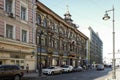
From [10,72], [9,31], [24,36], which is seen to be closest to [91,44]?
[24,36]

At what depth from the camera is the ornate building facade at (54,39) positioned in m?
45.4

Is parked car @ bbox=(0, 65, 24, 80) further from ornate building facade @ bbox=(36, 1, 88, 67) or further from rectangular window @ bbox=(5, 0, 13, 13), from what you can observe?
rectangular window @ bbox=(5, 0, 13, 13)

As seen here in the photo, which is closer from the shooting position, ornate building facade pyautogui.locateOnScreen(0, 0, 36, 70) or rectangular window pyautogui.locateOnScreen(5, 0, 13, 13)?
ornate building facade pyautogui.locateOnScreen(0, 0, 36, 70)

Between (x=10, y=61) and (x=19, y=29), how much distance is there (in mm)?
5211

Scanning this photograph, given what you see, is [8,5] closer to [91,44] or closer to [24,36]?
[24,36]

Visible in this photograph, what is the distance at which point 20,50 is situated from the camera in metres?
36.0

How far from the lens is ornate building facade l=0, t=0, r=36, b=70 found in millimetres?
32281

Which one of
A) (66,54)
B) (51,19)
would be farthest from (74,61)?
(51,19)

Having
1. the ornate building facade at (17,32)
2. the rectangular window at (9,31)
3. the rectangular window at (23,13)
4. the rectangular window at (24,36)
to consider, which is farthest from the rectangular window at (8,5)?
the rectangular window at (24,36)

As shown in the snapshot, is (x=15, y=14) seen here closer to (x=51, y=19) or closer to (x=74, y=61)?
(x=51, y=19)

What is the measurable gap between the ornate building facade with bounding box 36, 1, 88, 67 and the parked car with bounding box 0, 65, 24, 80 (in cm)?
974

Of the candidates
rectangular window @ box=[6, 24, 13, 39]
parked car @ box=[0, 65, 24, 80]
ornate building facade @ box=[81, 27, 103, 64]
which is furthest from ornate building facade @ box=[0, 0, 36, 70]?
ornate building facade @ box=[81, 27, 103, 64]

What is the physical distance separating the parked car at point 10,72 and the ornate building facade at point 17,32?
268 inches

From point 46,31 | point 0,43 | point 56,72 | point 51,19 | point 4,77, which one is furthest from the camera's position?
point 51,19
